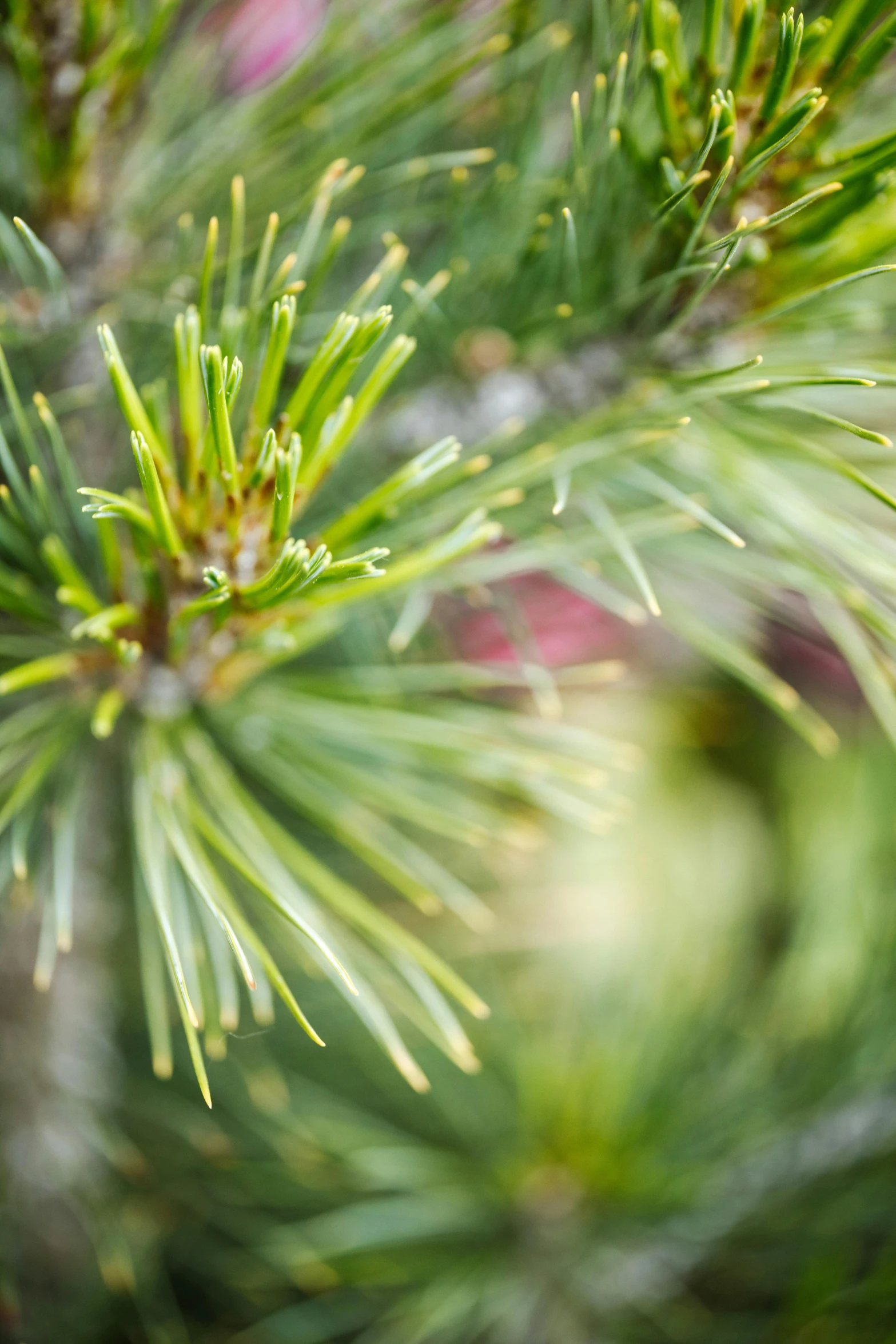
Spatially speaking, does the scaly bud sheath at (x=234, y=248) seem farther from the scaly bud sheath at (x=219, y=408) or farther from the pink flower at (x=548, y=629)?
the pink flower at (x=548, y=629)

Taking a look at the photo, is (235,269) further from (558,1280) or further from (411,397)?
(558,1280)

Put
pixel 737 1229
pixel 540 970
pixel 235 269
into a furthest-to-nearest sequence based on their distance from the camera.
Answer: pixel 540 970
pixel 737 1229
pixel 235 269

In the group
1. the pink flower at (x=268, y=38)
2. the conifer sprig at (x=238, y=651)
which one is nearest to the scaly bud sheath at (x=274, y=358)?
the conifer sprig at (x=238, y=651)

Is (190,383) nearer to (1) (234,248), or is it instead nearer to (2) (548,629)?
(1) (234,248)

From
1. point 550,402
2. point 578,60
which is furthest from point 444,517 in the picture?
point 578,60

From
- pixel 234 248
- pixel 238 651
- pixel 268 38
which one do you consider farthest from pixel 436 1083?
pixel 268 38

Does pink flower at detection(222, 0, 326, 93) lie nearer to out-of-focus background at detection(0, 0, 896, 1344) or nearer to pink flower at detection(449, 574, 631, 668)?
out-of-focus background at detection(0, 0, 896, 1344)
